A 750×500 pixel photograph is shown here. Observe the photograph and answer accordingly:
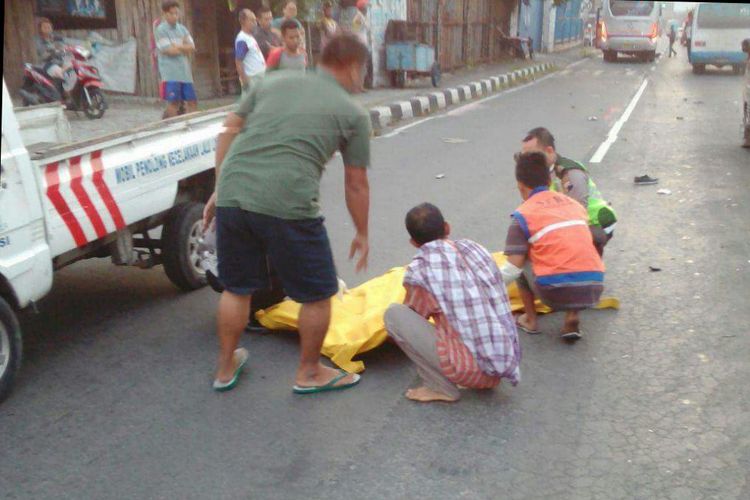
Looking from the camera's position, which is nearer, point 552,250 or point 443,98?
point 552,250

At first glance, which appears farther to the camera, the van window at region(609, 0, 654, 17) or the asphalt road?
the van window at region(609, 0, 654, 17)

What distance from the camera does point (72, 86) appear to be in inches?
451

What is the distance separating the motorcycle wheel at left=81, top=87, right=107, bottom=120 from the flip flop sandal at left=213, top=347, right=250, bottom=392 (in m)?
8.81

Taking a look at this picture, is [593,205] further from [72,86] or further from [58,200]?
[72,86]

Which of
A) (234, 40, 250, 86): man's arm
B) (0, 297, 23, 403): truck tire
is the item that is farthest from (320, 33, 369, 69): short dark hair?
(234, 40, 250, 86): man's arm

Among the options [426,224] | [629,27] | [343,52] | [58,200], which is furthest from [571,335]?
[629,27]

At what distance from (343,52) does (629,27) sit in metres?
27.0

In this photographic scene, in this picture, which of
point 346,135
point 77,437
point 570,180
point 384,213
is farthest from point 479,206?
point 77,437

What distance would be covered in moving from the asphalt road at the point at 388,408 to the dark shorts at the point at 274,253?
50 cm

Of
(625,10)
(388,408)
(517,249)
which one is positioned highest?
(625,10)

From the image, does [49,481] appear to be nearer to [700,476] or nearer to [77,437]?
[77,437]

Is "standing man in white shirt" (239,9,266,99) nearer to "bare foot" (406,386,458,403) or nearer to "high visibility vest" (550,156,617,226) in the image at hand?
"high visibility vest" (550,156,617,226)

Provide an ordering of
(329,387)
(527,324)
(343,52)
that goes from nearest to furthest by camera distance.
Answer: (343,52) < (329,387) < (527,324)

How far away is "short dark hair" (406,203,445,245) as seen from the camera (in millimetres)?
3408
